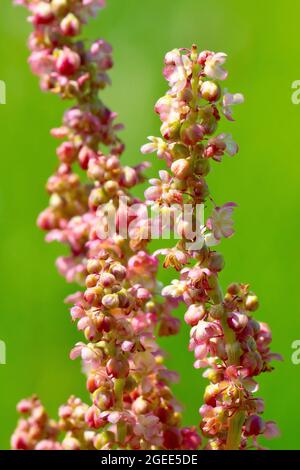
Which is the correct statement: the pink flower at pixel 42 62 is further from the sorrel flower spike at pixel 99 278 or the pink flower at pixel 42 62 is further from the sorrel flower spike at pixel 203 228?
the sorrel flower spike at pixel 203 228

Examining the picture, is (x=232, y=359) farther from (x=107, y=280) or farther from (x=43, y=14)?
(x=43, y=14)

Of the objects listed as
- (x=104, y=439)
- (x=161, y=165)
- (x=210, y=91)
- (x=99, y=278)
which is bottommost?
(x=104, y=439)

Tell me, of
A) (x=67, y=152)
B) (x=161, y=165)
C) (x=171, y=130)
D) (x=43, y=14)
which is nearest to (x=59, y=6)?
(x=43, y=14)

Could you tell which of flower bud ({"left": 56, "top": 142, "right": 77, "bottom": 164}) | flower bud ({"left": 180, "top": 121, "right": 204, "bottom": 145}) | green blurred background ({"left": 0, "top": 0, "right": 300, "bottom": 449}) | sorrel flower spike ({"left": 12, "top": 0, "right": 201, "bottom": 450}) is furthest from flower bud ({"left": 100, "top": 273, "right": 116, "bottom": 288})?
green blurred background ({"left": 0, "top": 0, "right": 300, "bottom": 449})

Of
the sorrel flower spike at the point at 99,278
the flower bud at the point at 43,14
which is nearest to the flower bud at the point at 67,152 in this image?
the sorrel flower spike at the point at 99,278

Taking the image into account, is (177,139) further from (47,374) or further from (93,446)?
(47,374)
